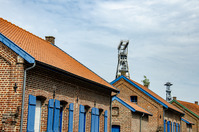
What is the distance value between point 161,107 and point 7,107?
20.4 m

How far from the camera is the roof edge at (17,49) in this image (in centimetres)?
1243

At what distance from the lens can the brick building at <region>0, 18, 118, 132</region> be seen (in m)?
12.3

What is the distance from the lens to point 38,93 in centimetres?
1362

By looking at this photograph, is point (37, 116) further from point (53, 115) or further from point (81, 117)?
point (81, 117)

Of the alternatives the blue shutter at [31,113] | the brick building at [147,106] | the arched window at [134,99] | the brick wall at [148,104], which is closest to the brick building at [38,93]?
the blue shutter at [31,113]

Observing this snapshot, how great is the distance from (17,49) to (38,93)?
89.8 inches

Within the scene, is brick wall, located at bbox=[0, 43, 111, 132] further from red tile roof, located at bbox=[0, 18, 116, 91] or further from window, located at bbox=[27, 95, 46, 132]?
red tile roof, located at bbox=[0, 18, 116, 91]

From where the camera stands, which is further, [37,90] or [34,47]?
[34,47]

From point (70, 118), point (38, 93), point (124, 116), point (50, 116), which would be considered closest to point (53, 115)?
point (50, 116)

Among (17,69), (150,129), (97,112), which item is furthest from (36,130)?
(150,129)

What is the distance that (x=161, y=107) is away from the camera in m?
29.9

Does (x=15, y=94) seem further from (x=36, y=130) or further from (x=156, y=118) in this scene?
A: (x=156, y=118)

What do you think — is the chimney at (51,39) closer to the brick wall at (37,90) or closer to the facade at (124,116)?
the brick wall at (37,90)

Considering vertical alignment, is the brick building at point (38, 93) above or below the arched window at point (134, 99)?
below
